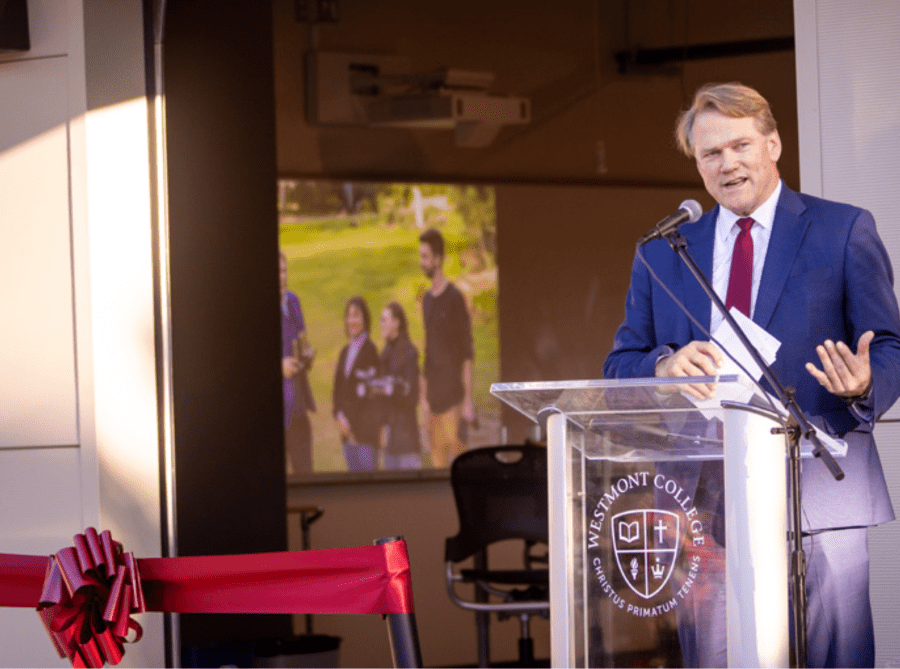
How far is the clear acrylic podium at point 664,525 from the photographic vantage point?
6.45 feet

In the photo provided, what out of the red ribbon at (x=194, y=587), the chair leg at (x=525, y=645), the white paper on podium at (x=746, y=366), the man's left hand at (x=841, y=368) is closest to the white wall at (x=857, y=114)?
the white paper on podium at (x=746, y=366)

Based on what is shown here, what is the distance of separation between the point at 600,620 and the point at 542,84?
5.97 metres

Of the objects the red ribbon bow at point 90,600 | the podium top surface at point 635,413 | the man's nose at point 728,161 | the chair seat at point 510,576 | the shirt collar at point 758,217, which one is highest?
the man's nose at point 728,161

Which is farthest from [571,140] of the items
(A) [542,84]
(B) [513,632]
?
(B) [513,632]

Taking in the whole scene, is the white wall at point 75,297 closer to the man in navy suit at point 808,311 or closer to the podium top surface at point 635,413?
the man in navy suit at point 808,311

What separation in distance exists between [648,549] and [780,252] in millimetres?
765

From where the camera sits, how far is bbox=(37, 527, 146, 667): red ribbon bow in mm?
1986

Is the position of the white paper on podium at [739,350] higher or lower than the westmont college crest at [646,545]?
higher

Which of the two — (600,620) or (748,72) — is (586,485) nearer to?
(600,620)

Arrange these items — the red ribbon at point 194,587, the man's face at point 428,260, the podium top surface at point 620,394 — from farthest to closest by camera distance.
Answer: the man's face at point 428,260
the red ribbon at point 194,587
the podium top surface at point 620,394

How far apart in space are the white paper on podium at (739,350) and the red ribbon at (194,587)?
24.2 inches

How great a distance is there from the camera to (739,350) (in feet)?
7.50

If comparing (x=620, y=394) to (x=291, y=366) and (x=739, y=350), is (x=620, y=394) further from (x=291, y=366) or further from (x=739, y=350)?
(x=291, y=366)

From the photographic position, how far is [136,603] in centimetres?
201
